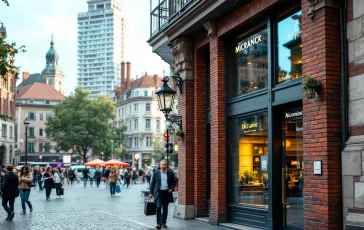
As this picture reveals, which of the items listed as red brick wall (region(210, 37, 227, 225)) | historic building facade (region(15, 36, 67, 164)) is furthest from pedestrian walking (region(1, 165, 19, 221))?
historic building facade (region(15, 36, 67, 164))

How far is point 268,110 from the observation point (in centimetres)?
1118

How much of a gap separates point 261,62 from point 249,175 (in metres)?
2.65

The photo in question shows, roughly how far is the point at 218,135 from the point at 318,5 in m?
5.11

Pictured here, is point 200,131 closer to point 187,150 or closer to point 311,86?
point 187,150

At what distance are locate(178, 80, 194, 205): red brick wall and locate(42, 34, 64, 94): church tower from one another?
156253 millimetres

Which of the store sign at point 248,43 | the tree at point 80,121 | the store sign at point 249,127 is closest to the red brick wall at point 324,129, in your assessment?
the store sign at point 248,43

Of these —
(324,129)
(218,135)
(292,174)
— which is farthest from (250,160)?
(324,129)

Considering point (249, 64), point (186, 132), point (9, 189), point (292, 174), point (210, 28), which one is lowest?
point (9, 189)

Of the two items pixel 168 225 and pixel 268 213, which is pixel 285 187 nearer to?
pixel 268 213

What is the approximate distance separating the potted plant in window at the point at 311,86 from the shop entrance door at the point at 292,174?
154cm

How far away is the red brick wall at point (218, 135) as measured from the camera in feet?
42.8

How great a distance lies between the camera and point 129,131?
100938mm

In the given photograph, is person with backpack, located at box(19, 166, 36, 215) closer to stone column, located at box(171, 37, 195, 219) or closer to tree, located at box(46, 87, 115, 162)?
stone column, located at box(171, 37, 195, 219)

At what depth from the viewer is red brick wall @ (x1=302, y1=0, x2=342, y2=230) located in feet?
28.1
